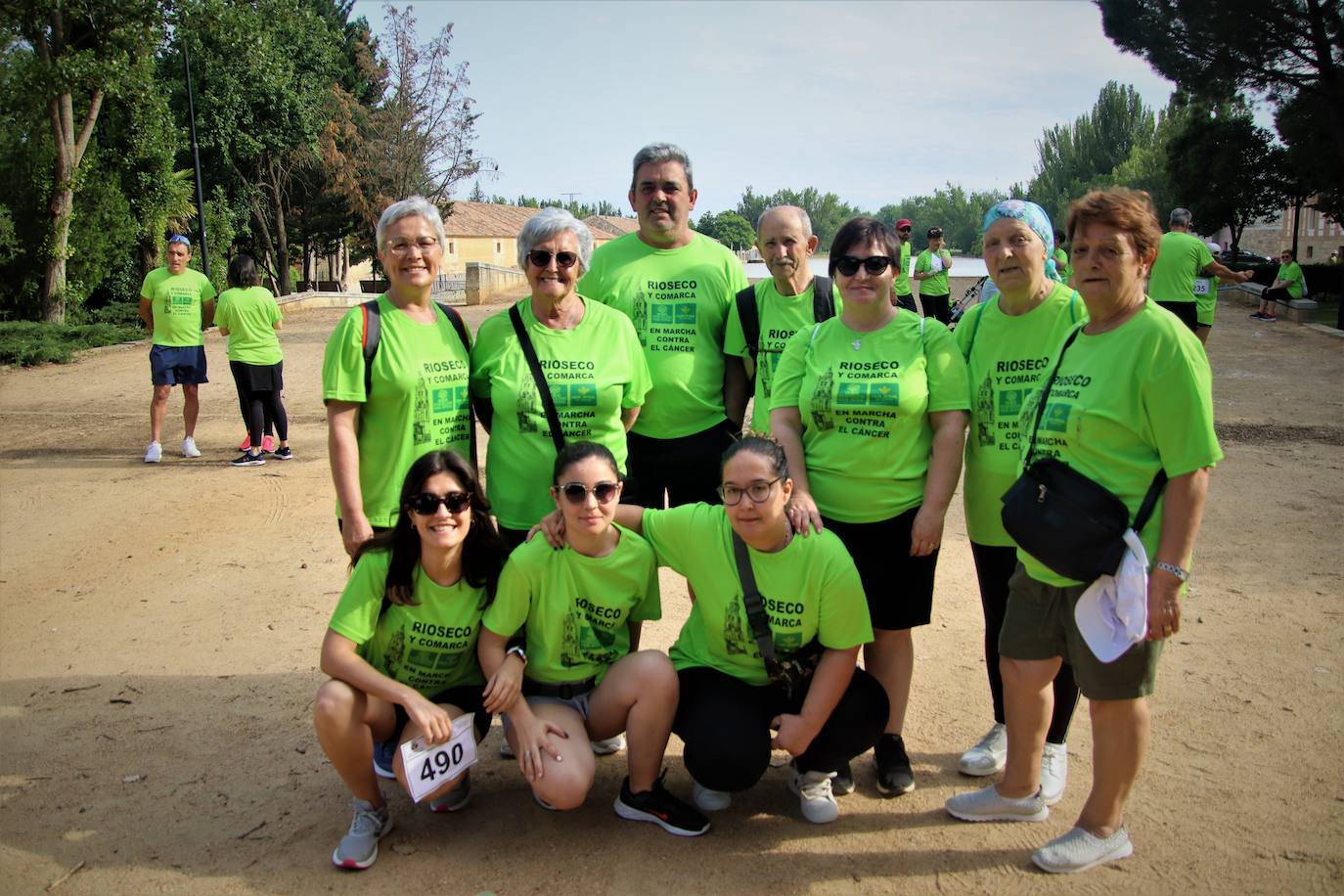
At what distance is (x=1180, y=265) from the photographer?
10.5 meters

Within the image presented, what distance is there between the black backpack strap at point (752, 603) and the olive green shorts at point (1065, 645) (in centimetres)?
76

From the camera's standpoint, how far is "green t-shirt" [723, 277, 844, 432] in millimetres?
3900

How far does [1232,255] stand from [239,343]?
36.2 m

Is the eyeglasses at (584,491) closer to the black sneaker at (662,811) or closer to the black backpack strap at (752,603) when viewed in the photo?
the black backpack strap at (752,603)

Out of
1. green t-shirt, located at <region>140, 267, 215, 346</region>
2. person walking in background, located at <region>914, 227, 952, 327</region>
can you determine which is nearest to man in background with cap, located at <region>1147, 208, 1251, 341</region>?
person walking in background, located at <region>914, 227, 952, 327</region>

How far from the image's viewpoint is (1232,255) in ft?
115

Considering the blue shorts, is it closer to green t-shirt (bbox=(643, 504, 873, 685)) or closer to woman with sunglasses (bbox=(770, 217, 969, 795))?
green t-shirt (bbox=(643, 504, 873, 685))

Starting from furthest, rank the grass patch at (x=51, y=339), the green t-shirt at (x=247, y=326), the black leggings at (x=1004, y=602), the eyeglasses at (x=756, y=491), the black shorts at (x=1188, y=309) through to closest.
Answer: the grass patch at (x=51, y=339)
the black shorts at (x=1188, y=309)
the green t-shirt at (x=247, y=326)
the black leggings at (x=1004, y=602)
the eyeglasses at (x=756, y=491)

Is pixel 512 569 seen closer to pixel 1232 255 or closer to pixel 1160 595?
pixel 1160 595

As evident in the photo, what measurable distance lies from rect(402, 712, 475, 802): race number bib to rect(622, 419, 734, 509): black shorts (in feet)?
3.82

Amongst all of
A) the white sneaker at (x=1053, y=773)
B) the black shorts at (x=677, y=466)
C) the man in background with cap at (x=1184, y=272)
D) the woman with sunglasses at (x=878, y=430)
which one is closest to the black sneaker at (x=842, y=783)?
the woman with sunglasses at (x=878, y=430)

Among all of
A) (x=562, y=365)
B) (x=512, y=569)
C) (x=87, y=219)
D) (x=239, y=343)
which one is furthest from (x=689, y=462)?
(x=87, y=219)

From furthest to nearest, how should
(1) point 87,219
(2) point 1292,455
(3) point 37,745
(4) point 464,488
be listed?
(1) point 87,219
(2) point 1292,455
(3) point 37,745
(4) point 464,488

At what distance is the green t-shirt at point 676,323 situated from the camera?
3961mm
